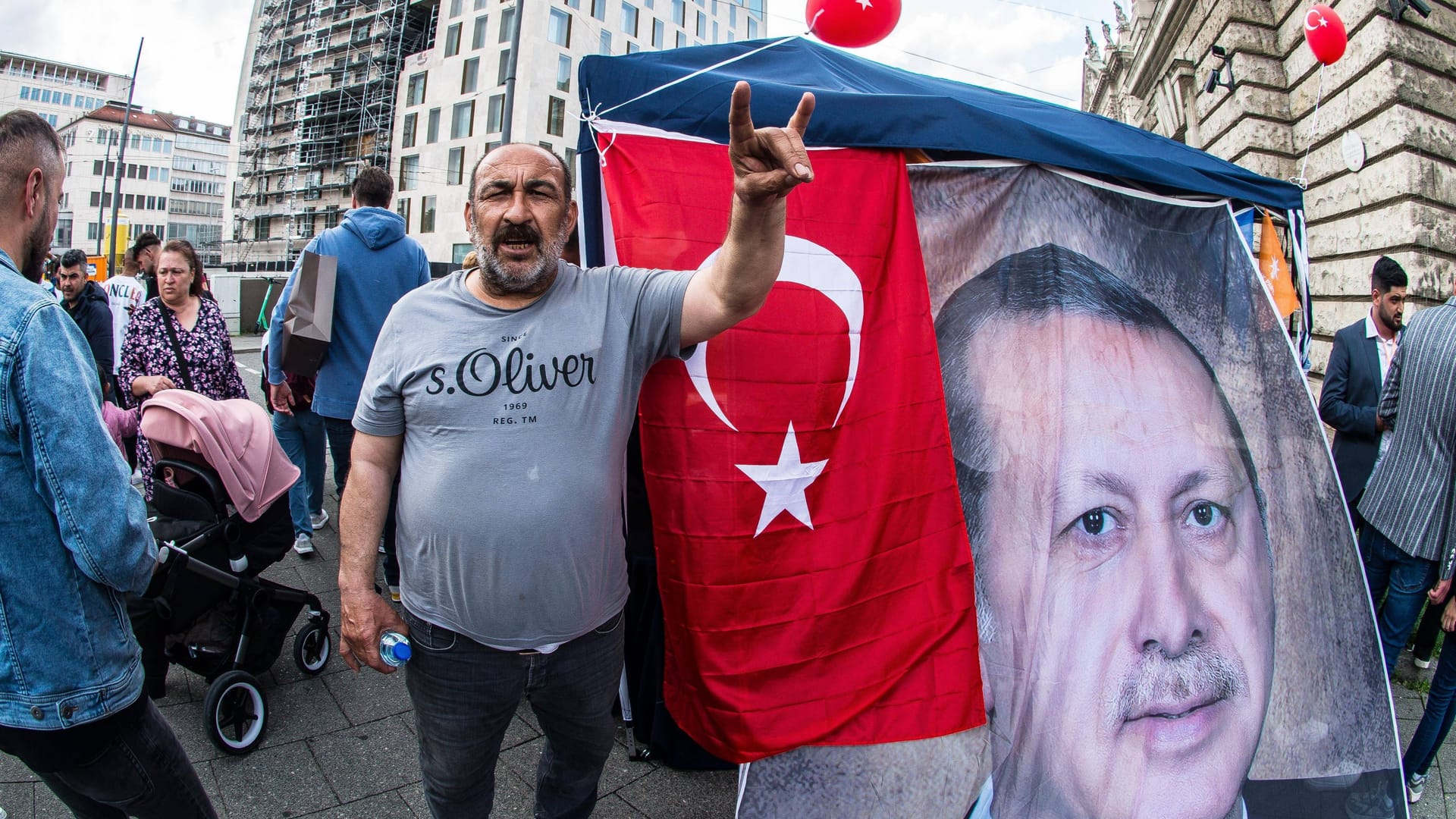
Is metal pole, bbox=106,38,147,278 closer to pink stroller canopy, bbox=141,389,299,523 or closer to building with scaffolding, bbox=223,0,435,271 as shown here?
pink stroller canopy, bbox=141,389,299,523

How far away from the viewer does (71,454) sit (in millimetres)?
1481

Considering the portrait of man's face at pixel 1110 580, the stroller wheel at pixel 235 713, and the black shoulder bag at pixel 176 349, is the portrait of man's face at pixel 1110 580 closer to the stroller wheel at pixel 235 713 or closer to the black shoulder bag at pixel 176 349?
the stroller wheel at pixel 235 713

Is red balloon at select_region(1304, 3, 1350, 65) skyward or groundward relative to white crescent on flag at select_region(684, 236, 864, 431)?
skyward

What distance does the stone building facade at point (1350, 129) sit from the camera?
276 inches

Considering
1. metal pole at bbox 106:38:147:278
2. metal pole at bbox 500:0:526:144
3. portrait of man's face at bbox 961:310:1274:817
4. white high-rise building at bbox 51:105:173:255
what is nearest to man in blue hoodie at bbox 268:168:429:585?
portrait of man's face at bbox 961:310:1274:817

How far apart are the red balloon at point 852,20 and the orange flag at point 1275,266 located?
6.50 ft

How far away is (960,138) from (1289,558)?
196 centimetres

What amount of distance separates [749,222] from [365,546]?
1.27 m

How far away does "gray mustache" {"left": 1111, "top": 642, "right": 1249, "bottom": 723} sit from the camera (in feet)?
8.01

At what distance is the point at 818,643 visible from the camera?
2260 millimetres

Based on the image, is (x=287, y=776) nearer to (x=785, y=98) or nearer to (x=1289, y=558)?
(x=785, y=98)

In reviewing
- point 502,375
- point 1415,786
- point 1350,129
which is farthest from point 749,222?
point 1350,129

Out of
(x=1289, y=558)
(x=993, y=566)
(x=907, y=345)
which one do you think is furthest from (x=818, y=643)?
(x=1289, y=558)

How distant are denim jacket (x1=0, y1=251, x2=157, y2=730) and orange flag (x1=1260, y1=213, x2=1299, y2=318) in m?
4.18
